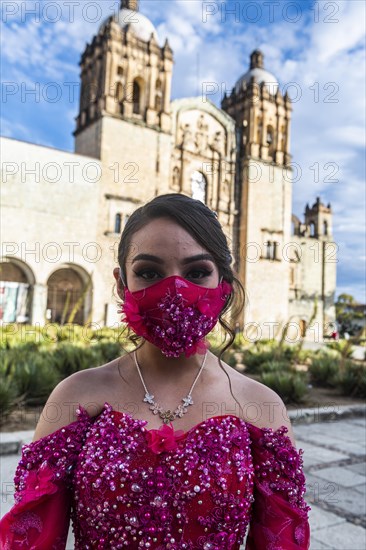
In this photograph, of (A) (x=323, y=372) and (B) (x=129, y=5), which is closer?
(A) (x=323, y=372)

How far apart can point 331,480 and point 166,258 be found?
4125 millimetres

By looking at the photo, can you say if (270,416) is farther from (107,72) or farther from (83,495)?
(107,72)

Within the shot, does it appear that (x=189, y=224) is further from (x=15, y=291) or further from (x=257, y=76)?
(x=257, y=76)

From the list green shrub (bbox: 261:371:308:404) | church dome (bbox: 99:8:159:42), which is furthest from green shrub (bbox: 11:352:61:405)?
church dome (bbox: 99:8:159:42)

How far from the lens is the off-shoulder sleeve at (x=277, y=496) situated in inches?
54.1

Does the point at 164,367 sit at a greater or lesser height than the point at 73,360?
greater

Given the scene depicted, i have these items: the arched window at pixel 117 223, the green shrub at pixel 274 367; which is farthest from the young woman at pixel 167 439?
the arched window at pixel 117 223

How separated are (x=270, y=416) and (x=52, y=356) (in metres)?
9.07

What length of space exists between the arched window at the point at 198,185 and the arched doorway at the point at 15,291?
37.1 ft

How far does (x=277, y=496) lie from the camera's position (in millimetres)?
1403

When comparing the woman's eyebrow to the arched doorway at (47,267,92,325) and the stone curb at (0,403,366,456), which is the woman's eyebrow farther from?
the arched doorway at (47,267,92,325)

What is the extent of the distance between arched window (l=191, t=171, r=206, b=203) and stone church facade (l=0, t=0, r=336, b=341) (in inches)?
2.8

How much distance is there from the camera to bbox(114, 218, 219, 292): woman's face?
1463 millimetres

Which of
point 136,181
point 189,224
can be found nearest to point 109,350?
point 189,224
